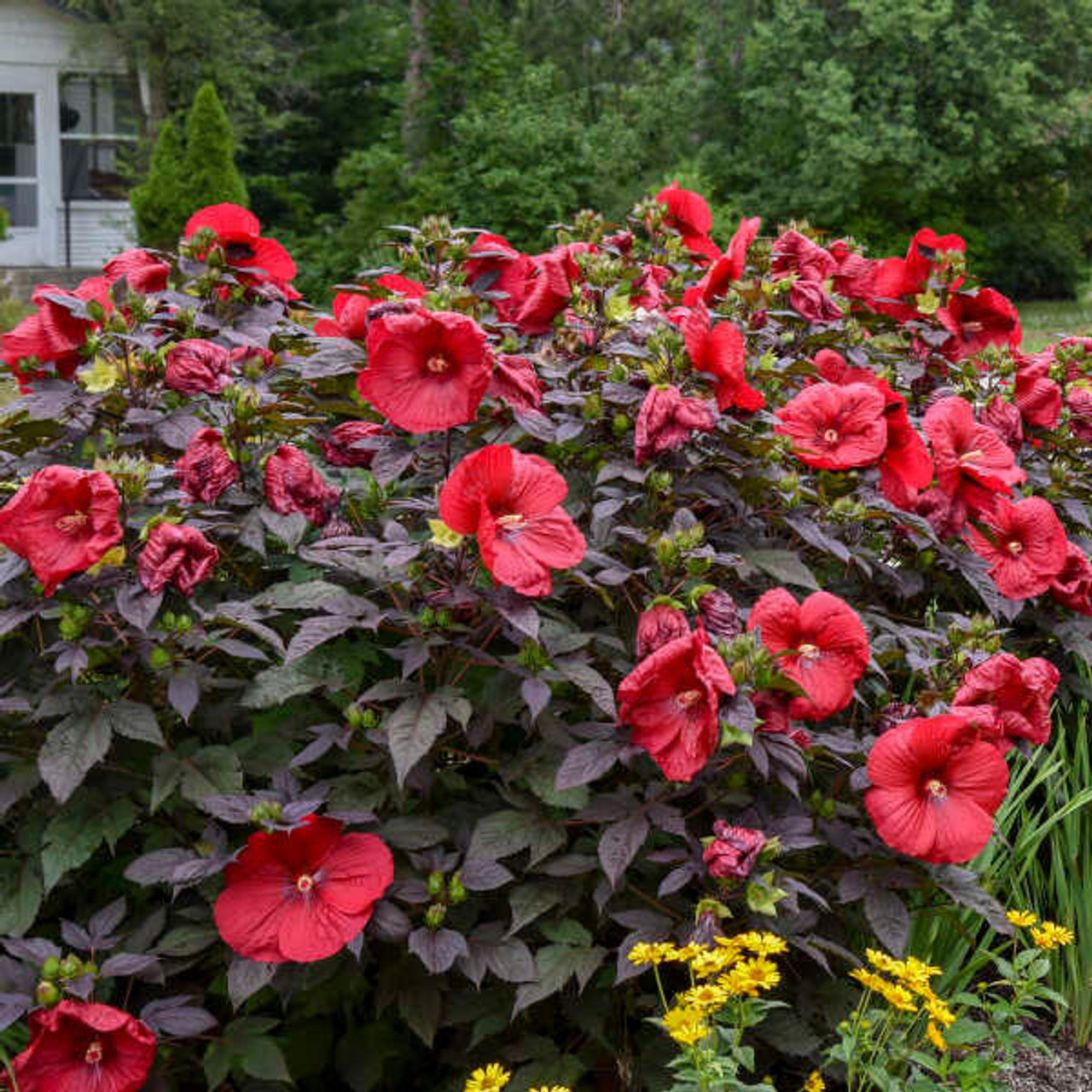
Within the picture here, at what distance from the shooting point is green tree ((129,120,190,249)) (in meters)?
12.3

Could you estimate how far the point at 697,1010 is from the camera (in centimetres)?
134

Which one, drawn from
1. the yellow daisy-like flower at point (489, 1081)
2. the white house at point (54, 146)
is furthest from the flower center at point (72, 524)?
the white house at point (54, 146)

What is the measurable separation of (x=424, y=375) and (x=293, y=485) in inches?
8.8

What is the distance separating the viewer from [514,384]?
5.64 feet

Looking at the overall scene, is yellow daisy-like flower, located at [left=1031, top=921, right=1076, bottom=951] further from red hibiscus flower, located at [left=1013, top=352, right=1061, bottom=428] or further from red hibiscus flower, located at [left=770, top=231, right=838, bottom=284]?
red hibiscus flower, located at [left=770, top=231, right=838, bottom=284]

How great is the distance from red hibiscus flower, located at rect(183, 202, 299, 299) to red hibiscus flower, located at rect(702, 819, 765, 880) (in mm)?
1234

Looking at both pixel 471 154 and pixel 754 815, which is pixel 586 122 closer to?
pixel 471 154

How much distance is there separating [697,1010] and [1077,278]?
53.8ft

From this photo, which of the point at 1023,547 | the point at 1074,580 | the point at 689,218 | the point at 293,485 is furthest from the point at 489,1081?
the point at 689,218

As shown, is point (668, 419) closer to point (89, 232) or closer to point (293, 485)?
point (293, 485)

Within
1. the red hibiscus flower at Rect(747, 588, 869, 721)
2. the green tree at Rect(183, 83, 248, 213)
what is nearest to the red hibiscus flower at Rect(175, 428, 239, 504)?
the red hibiscus flower at Rect(747, 588, 869, 721)

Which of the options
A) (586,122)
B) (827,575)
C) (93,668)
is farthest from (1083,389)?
(586,122)

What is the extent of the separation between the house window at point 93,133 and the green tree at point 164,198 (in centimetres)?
466

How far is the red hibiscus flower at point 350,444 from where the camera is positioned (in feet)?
6.23
